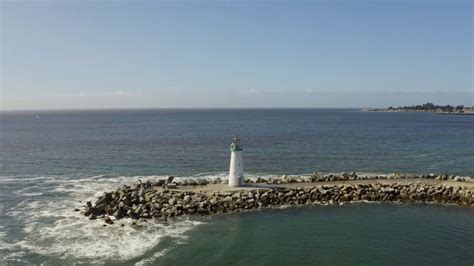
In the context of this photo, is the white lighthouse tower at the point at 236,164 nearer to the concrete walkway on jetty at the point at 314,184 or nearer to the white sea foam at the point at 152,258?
the concrete walkway on jetty at the point at 314,184

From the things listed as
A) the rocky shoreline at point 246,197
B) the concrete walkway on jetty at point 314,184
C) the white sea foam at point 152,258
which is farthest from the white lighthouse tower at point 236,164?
the white sea foam at point 152,258

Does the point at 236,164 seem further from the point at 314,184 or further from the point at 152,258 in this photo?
the point at 152,258

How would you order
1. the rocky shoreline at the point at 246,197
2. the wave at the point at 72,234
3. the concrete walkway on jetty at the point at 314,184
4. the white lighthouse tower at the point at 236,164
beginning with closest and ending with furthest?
the wave at the point at 72,234, the rocky shoreline at the point at 246,197, the white lighthouse tower at the point at 236,164, the concrete walkway on jetty at the point at 314,184

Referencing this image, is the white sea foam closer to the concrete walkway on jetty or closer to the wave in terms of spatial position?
the wave

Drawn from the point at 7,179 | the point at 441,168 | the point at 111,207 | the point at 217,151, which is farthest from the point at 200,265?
the point at 217,151

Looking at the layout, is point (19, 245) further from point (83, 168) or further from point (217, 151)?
point (217, 151)
